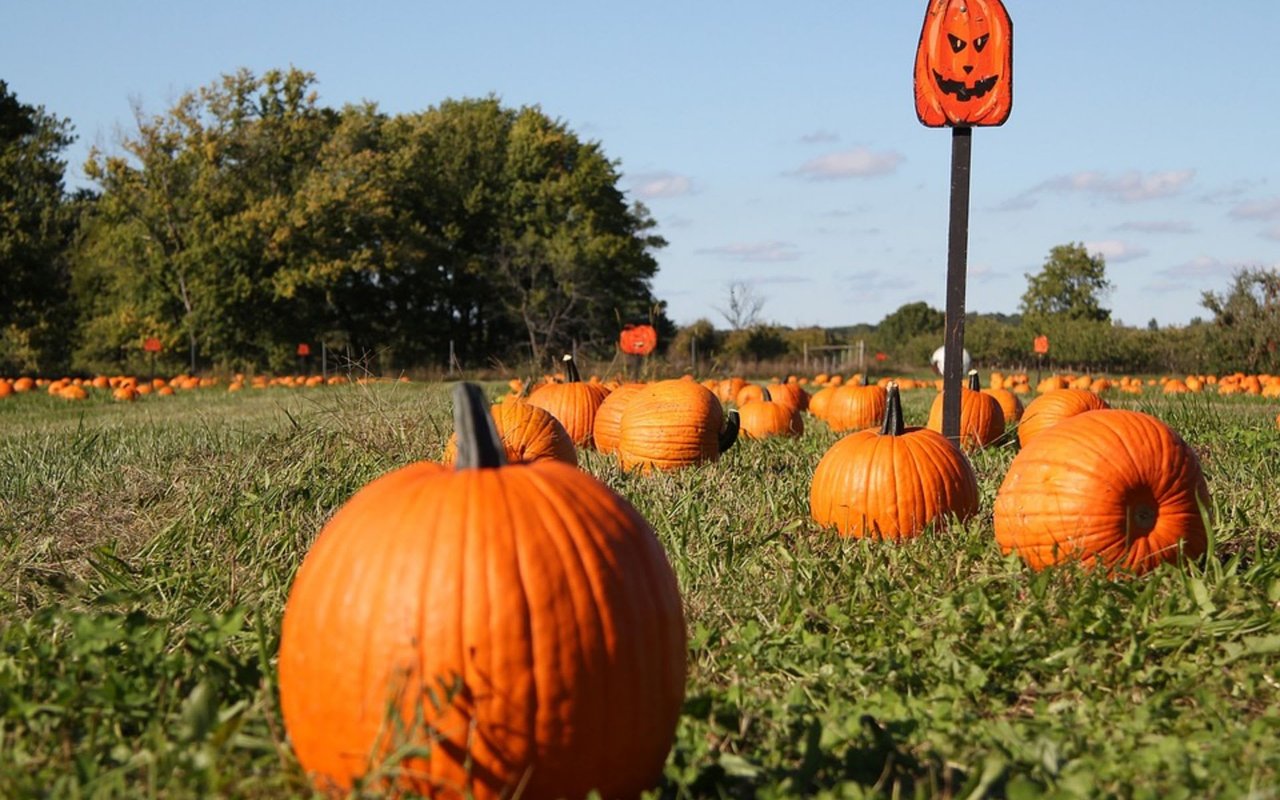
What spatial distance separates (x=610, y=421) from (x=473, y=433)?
18.3ft

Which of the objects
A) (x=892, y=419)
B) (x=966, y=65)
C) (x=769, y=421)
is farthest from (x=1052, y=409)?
(x=892, y=419)

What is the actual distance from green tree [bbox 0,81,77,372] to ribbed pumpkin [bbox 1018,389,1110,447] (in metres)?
29.4

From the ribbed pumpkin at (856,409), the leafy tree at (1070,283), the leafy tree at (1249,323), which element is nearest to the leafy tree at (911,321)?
the leafy tree at (1070,283)

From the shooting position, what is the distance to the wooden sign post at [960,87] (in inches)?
264

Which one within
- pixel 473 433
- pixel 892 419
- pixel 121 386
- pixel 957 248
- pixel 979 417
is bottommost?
pixel 121 386

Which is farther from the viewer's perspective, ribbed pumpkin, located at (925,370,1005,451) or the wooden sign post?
ribbed pumpkin, located at (925,370,1005,451)

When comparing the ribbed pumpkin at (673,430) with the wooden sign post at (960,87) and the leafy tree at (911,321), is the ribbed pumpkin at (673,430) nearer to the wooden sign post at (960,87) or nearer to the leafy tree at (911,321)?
the wooden sign post at (960,87)

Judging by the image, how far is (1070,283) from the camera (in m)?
66.4

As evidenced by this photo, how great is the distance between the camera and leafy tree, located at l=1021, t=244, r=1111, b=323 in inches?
2601

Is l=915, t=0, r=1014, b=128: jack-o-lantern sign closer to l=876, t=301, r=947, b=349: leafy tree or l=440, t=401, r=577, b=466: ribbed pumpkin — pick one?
l=440, t=401, r=577, b=466: ribbed pumpkin

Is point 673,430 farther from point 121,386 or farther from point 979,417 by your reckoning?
point 121,386

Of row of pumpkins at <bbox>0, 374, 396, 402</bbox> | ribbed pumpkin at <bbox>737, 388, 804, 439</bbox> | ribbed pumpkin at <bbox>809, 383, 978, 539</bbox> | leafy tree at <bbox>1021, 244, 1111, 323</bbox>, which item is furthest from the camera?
leafy tree at <bbox>1021, 244, 1111, 323</bbox>

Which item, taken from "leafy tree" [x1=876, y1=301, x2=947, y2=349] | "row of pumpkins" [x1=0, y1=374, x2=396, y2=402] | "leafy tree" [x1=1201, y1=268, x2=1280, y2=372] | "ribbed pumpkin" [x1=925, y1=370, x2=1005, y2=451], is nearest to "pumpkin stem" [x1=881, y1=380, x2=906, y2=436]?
"ribbed pumpkin" [x1=925, y1=370, x2=1005, y2=451]

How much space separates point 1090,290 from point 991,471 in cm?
6488
